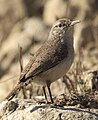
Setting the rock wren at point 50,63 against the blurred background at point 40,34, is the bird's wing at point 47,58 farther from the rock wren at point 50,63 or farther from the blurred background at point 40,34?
the blurred background at point 40,34

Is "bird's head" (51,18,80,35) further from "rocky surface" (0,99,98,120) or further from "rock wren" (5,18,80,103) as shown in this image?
"rocky surface" (0,99,98,120)

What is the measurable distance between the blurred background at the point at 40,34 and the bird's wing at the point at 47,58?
86cm

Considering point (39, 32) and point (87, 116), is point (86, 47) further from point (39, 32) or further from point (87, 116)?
point (87, 116)

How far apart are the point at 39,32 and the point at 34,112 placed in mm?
7674

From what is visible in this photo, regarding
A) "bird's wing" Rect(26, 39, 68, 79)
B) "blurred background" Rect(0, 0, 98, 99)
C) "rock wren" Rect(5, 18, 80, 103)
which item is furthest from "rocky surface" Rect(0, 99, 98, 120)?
"blurred background" Rect(0, 0, 98, 99)

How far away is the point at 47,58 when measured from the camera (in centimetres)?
823

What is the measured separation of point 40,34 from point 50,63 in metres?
7.26

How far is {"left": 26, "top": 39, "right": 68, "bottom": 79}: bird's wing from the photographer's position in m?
8.01

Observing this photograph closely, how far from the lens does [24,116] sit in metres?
7.72

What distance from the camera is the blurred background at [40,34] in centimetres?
1002

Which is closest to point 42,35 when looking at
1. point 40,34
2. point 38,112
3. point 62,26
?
point 40,34

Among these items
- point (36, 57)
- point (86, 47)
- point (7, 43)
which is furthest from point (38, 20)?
point (36, 57)

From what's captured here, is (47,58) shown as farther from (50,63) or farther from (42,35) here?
(42,35)

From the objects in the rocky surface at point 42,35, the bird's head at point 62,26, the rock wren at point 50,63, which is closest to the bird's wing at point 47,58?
the rock wren at point 50,63
